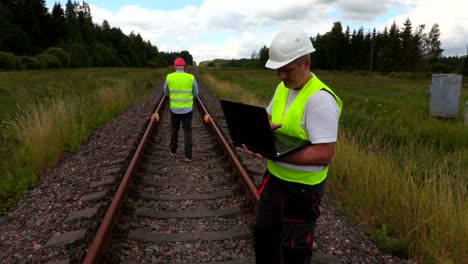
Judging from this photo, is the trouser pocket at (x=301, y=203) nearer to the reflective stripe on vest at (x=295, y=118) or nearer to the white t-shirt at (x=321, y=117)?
the reflective stripe on vest at (x=295, y=118)

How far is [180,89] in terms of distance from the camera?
6750mm

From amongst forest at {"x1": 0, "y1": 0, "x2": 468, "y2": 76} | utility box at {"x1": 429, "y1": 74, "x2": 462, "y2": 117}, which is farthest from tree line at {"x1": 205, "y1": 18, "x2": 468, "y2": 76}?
utility box at {"x1": 429, "y1": 74, "x2": 462, "y2": 117}

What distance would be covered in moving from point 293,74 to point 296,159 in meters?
0.53

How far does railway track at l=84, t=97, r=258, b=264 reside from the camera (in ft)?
11.1

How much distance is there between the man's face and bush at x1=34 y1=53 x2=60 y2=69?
60966mm

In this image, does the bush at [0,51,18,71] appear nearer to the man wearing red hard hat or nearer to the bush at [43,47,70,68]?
the bush at [43,47,70,68]

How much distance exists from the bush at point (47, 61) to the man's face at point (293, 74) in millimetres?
60966

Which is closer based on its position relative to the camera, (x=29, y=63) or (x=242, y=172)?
(x=242, y=172)

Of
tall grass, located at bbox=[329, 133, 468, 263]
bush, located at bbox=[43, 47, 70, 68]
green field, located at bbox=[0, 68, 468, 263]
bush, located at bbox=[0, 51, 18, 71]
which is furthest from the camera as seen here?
bush, located at bbox=[43, 47, 70, 68]

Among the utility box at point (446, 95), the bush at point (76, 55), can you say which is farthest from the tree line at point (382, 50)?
the utility box at point (446, 95)

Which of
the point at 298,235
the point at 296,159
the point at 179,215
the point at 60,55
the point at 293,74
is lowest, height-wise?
the point at 179,215

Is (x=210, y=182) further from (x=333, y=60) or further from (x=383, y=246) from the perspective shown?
(x=333, y=60)

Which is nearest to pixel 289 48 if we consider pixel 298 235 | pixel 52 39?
pixel 298 235

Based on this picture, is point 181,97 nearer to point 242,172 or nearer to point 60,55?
point 242,172
